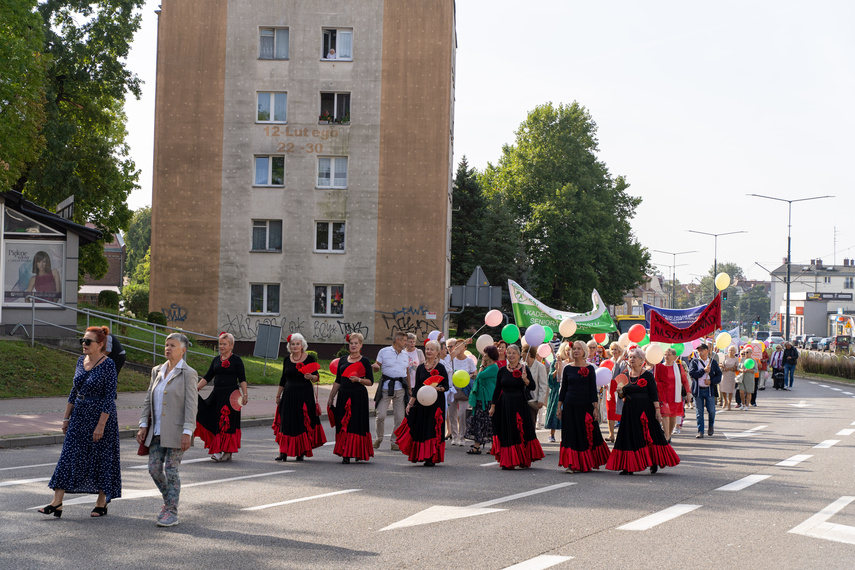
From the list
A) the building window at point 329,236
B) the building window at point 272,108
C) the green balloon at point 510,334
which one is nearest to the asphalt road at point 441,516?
the green balloon at point 510,334

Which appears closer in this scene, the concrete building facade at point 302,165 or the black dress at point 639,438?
the black dress at point 639,438

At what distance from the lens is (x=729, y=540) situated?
8.00m

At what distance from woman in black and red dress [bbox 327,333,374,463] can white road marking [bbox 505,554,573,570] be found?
614cm

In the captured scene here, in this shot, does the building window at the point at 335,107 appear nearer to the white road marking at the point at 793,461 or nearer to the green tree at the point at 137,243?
the white road marking at the point at 793,461

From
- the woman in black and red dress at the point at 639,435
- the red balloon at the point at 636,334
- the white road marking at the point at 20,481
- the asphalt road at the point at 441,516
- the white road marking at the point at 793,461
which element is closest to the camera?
the asphalt road at the point at 441,516

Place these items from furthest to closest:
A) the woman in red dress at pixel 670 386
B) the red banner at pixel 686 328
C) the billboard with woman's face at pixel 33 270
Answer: the billboard with woman's face at pixel 33 270, the red banner at pixel 686 328, the woman in red dress at pixel 670 386

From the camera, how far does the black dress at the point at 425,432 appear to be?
12977mm

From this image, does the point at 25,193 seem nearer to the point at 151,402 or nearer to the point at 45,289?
the point at 45,289

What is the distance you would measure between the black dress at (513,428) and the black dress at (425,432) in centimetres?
76

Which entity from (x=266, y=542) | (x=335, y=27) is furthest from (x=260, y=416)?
(x=335, y=27)

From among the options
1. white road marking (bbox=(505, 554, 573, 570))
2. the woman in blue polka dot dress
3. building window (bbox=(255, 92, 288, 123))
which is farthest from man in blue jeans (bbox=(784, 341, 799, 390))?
the woman in blue polka dot dress

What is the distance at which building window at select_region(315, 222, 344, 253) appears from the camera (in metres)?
40.7

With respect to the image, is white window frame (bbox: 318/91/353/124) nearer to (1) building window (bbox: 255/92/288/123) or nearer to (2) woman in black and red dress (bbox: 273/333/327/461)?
(1) building window (bbox: 255/92/288/123)

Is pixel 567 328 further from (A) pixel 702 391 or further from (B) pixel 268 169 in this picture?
(B) pixel 268 169
